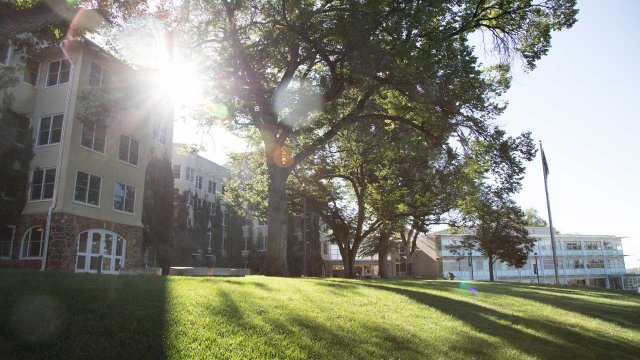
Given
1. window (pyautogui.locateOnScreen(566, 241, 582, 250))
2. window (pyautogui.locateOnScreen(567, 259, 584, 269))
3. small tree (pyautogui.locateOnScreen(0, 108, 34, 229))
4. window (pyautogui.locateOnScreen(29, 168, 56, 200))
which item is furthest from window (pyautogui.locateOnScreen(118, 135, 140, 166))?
window (pyautogui.locateOnScreen(567, 259, 584, 269))

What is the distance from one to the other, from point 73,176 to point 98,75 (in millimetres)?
6179

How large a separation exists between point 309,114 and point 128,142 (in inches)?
527

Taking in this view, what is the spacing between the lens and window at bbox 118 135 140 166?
Result: 27.4 meters

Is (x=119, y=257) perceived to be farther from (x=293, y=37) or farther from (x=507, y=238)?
(x=507, y=238)

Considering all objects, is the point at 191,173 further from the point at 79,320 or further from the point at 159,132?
the point at 79,320

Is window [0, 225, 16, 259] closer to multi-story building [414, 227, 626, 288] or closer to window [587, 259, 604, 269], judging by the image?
multi-story building [414, 227, 626, 288]

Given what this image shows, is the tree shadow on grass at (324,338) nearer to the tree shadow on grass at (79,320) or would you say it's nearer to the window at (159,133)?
the tree shadow on grass at (79,320)

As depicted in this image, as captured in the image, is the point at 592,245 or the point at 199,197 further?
the point at 592,245

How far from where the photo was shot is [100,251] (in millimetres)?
24719

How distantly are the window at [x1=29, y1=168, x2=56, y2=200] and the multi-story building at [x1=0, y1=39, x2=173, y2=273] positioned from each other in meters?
0.05

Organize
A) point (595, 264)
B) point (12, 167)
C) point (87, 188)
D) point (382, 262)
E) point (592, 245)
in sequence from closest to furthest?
point (12, 167)
point (87, 188)
point (382, 262)
point (595, 264)
point (592, 245)

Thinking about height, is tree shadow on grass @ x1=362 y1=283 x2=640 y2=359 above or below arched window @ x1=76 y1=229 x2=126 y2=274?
below

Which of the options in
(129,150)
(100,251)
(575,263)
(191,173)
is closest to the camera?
(100,251)

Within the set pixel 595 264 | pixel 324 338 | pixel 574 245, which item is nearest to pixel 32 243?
pixel 324 338
